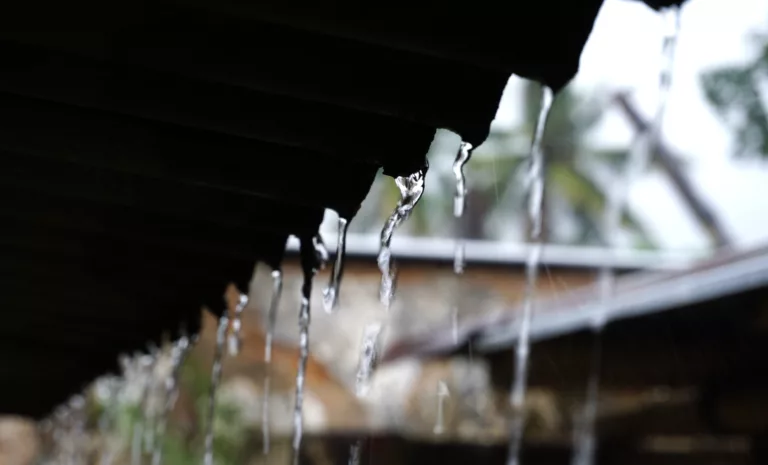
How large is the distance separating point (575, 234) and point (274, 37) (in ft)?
77.3

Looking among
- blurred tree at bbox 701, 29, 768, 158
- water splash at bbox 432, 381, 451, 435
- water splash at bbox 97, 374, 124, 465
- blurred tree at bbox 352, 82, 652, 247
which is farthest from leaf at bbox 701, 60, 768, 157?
water splash at bbox 97, 374, 124, 465

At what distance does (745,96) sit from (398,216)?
1655 cm

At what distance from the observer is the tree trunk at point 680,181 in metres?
18.9

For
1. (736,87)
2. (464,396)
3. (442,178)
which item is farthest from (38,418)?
(442,178)

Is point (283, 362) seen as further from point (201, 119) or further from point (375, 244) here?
point (201, 119)

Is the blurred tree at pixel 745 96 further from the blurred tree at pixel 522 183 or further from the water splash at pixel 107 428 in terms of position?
the water splash at pixel 107 428

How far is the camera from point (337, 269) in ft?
6.12

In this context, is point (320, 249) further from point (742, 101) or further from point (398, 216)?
point (742, 101)

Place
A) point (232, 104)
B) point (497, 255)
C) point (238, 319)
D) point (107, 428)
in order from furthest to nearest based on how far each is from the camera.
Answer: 1. point (497, 255)
2. point (107, 428)
3. point (238, 319)
4. point (232, 104)

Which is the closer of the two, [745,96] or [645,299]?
[645,299]

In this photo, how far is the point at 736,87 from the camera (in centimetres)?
1703

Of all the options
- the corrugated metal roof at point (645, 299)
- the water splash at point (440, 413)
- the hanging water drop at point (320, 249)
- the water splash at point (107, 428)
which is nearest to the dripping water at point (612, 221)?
the corrugated metal roof at point (645, 299)

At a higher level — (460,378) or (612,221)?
(612,221)

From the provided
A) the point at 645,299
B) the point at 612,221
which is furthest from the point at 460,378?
the point at 612,221
